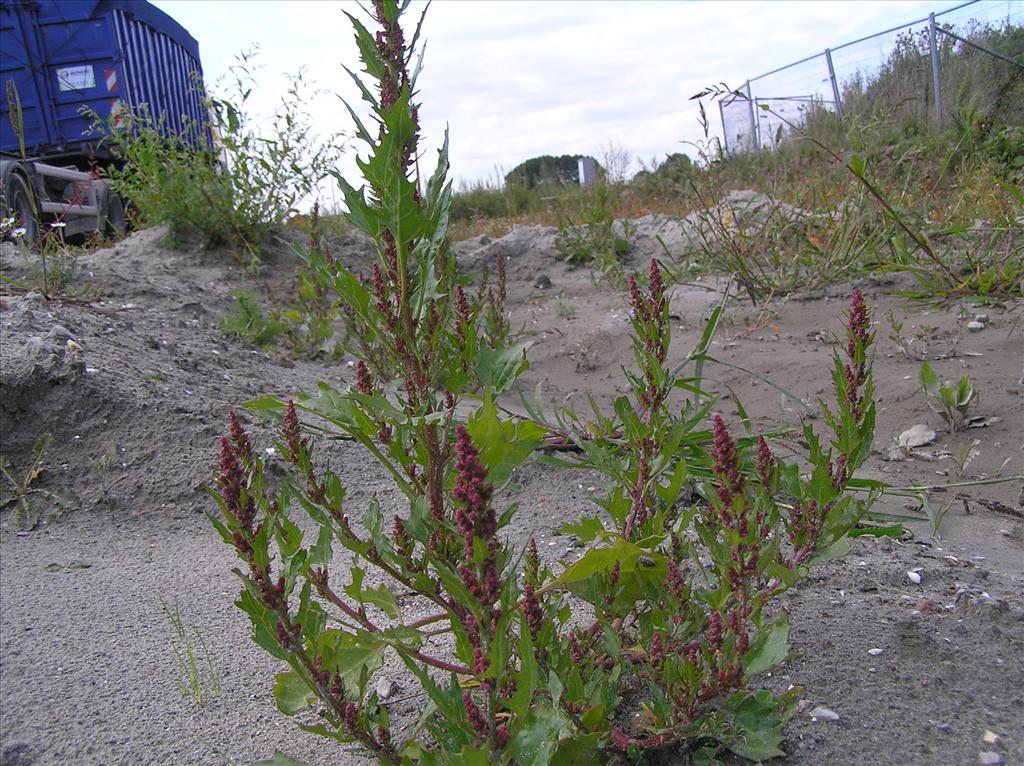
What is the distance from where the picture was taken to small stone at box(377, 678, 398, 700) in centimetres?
161

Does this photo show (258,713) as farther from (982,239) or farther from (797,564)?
(982,239)

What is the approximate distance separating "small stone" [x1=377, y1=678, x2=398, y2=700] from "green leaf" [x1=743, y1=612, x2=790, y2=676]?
749 millimetres

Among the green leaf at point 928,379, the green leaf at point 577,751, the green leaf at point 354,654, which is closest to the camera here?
the green leaf at point 577,751

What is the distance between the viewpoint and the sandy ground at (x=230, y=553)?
4.80ft

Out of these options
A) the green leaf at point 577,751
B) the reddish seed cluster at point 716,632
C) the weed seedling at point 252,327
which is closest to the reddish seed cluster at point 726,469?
the reddish seed cluster at point 716,632

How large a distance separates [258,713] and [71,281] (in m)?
4.04

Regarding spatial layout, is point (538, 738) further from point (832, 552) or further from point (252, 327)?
point (252, 327)

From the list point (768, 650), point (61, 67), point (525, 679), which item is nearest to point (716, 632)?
point (768, 650)

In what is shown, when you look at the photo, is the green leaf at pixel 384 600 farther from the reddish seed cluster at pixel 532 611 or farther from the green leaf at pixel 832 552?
the green leaf at pixel 832 552

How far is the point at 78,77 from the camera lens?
1209 cm

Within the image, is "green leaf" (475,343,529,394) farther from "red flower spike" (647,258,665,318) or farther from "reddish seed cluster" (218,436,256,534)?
"reddish seed cluster" (218,436,256,534)

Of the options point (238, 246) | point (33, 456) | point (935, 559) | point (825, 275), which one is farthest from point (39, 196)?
point (935, 559)

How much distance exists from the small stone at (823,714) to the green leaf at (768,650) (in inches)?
11.7

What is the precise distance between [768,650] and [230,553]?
1.75 m
